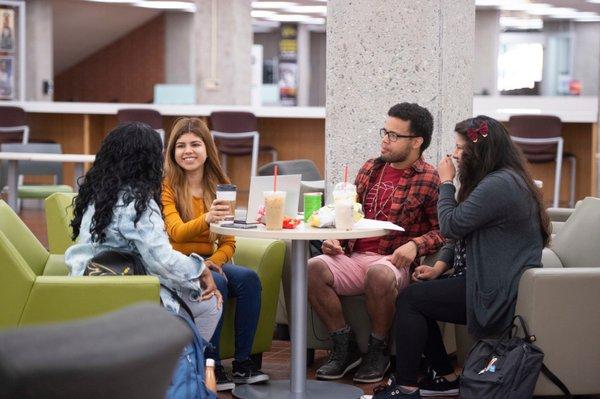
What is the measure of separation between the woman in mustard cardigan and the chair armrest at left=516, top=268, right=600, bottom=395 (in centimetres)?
105

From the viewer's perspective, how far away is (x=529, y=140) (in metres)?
9.80

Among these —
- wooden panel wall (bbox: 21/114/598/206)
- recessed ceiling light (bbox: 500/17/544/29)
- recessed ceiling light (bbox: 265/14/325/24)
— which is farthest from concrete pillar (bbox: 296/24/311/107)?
wooden panel wall (bbox: 21/114/598/206)

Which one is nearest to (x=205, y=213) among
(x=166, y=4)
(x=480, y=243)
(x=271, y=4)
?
(x=480, y=243)

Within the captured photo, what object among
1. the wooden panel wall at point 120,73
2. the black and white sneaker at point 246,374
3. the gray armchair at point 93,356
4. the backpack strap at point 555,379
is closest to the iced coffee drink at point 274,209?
the black and white sneaker at point 246,374

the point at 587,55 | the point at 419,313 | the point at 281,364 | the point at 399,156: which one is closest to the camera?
the point at 419,313

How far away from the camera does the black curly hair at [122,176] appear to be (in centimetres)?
339

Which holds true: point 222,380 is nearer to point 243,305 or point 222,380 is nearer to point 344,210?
point 243,305

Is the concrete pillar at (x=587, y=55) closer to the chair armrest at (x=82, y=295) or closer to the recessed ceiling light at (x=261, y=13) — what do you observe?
the recessed ceiling light at (x=261, y=13)

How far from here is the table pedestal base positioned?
4.01 m

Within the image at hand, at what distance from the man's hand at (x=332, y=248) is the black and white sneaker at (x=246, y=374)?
548 mm

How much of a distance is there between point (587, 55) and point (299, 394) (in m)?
19.5

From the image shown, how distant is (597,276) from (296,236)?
1.08 meters

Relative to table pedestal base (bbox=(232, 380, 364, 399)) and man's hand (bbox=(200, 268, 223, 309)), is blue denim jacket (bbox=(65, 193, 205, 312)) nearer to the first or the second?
man's hand (bbox=(200, 268, 223, 309))

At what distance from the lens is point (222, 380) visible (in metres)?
4.17
